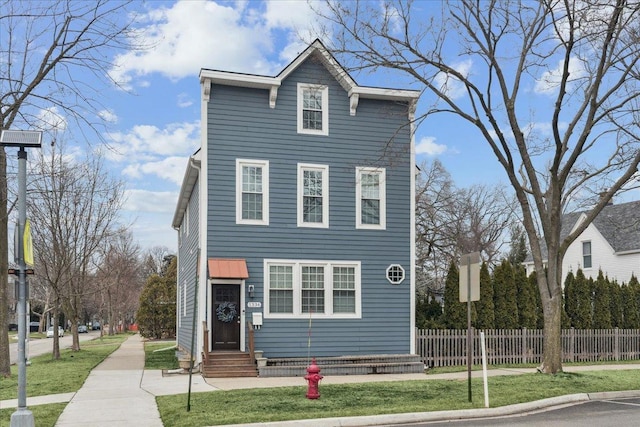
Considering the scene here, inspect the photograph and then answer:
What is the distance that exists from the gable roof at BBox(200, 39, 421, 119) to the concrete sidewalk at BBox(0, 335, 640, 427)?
26.3 feet

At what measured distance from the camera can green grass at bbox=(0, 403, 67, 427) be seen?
10.6 metres

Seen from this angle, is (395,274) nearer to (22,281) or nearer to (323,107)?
(323,107)

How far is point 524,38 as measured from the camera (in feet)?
54.2

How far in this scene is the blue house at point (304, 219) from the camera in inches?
725

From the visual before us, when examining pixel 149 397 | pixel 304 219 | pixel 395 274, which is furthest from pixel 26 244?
pixel 395 274

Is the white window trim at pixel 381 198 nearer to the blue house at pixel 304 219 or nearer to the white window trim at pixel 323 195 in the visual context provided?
the blue house at pixel 304 219

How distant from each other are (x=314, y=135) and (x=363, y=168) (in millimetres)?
1833

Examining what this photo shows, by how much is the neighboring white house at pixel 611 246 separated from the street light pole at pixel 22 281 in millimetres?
33177

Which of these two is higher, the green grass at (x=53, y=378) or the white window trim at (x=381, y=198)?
the white window trim at (x=381, y=198)

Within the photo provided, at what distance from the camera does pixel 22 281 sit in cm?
931

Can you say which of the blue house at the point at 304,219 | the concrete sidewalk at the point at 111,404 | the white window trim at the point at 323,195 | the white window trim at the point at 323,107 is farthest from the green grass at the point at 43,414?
the white window trim at the point at 323,107

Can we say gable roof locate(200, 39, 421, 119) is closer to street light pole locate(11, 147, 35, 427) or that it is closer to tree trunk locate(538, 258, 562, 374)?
tree trunk locate(538, 258, 562, 374)

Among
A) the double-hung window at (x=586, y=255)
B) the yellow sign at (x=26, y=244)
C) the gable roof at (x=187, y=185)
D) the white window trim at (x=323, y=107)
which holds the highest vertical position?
the white window trim at (x=323, y=107)

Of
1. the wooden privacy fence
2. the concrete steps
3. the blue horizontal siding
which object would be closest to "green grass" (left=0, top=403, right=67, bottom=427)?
the concrete steps
